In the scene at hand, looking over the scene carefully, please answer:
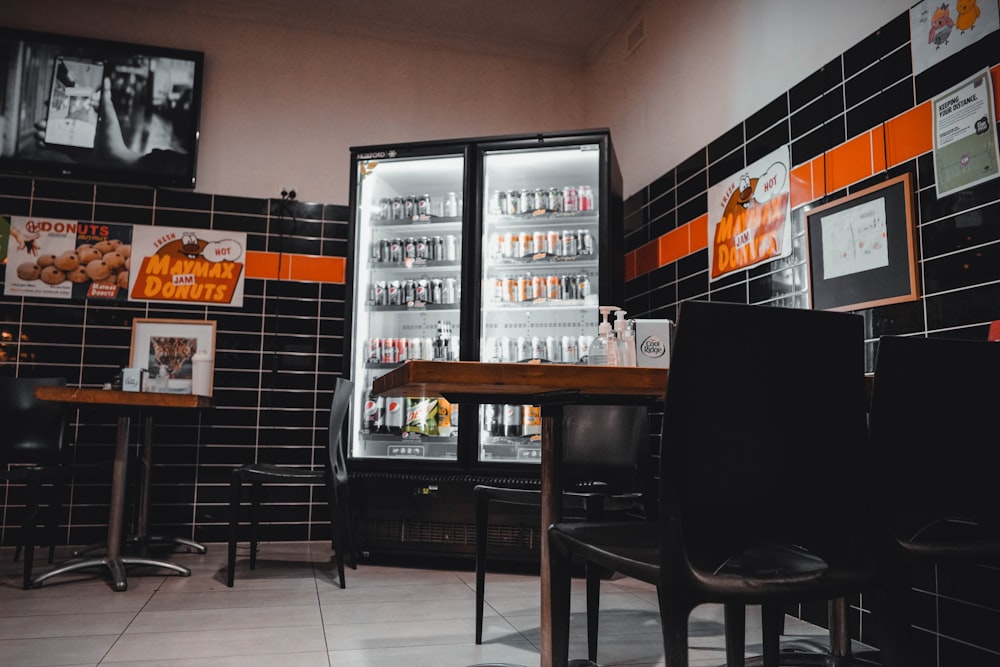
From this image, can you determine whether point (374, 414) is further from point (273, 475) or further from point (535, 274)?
point (535, 274)

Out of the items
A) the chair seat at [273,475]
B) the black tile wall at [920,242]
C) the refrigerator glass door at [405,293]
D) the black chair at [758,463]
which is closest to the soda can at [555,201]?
the refrigerator glass door at [405,293]

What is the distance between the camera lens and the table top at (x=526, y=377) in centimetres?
148

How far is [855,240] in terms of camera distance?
2.74 m

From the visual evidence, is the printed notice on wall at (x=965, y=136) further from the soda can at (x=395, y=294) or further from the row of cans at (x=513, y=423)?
the soda can at (x=395, y=294)

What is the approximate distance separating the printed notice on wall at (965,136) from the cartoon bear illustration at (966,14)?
0.56ft

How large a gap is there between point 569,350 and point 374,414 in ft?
3.84

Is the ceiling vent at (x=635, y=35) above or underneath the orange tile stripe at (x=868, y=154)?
above

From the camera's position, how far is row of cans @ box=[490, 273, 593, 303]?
4.16 meters

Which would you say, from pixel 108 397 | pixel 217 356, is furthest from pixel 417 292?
pixel 108 397

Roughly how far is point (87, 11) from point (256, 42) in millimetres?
1028

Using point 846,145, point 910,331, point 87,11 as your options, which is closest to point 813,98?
point 846,145

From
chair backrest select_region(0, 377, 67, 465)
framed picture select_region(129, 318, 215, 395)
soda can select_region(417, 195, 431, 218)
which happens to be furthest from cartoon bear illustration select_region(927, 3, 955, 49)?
chair backrest select_region(0, 377, 67, 465)

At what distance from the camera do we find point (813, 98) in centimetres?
303

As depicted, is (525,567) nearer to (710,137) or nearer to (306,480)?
(306,480)
